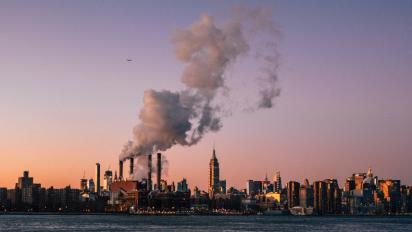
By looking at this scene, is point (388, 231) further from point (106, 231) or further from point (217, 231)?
point (106, 231)

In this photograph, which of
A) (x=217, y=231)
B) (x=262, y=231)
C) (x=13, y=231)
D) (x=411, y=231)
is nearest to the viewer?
(x=13, y=231)

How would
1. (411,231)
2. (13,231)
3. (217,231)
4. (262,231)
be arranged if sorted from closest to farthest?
(13,231), (217,231), (262,231), (411,231)

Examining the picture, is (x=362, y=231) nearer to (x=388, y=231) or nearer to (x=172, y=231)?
(x=388, y=231)

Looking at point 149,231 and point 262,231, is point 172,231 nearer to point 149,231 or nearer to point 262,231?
point 149,231

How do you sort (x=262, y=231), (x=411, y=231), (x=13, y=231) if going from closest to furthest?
1. (x=13, y=231)
2. (x=262, y=231)
3. (x=411, y=231)

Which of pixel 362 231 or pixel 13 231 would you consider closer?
pixel 13 231

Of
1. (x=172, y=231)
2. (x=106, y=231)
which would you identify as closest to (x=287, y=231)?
(x=172, y=231)

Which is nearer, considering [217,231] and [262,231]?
[217,231]

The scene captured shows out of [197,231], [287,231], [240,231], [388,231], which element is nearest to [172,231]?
[197,231]
